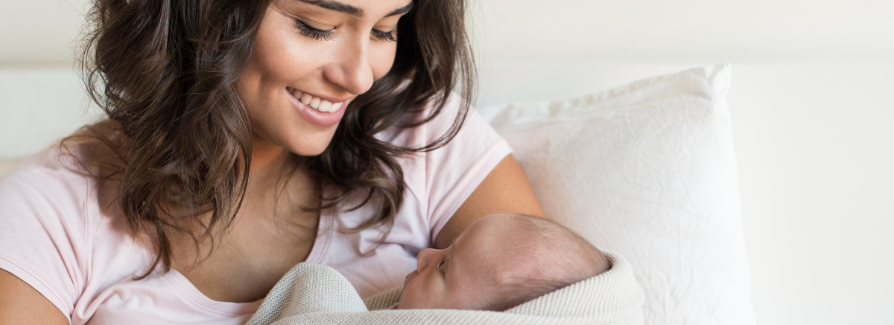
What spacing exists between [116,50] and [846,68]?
152cm

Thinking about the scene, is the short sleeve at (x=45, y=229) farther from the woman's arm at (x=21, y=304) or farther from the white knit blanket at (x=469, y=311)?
the white knit blanket at (x=469, y=311)

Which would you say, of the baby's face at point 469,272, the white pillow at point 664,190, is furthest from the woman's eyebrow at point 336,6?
the white pillow at point 664,190

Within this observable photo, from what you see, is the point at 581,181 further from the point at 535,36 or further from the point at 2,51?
the point at 2,51

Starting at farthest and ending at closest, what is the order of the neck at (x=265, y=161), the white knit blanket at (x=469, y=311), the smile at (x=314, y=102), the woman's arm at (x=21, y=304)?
the neck at (x=265, y=161)
the smile at (x=314, y=102)
the woman's arm at (x=21, y=304)
the white knit blanket at (x=469, y=311)

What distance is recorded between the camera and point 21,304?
39.8 inches

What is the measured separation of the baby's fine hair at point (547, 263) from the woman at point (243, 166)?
0.34 m

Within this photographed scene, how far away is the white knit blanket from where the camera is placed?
881mm

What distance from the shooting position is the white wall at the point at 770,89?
4.41 feet

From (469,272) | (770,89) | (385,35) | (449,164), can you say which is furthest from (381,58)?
(770,89)

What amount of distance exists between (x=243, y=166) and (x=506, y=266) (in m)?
0.62

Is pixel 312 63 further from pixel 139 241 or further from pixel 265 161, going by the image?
pixel 139 241

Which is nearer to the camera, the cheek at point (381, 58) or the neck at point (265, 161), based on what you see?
the cheek at point (381, 58)

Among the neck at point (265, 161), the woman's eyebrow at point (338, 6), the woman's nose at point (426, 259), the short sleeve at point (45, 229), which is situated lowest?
the short sleeve at point (45, 229)

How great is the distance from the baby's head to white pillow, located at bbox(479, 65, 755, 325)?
0.89 ft
